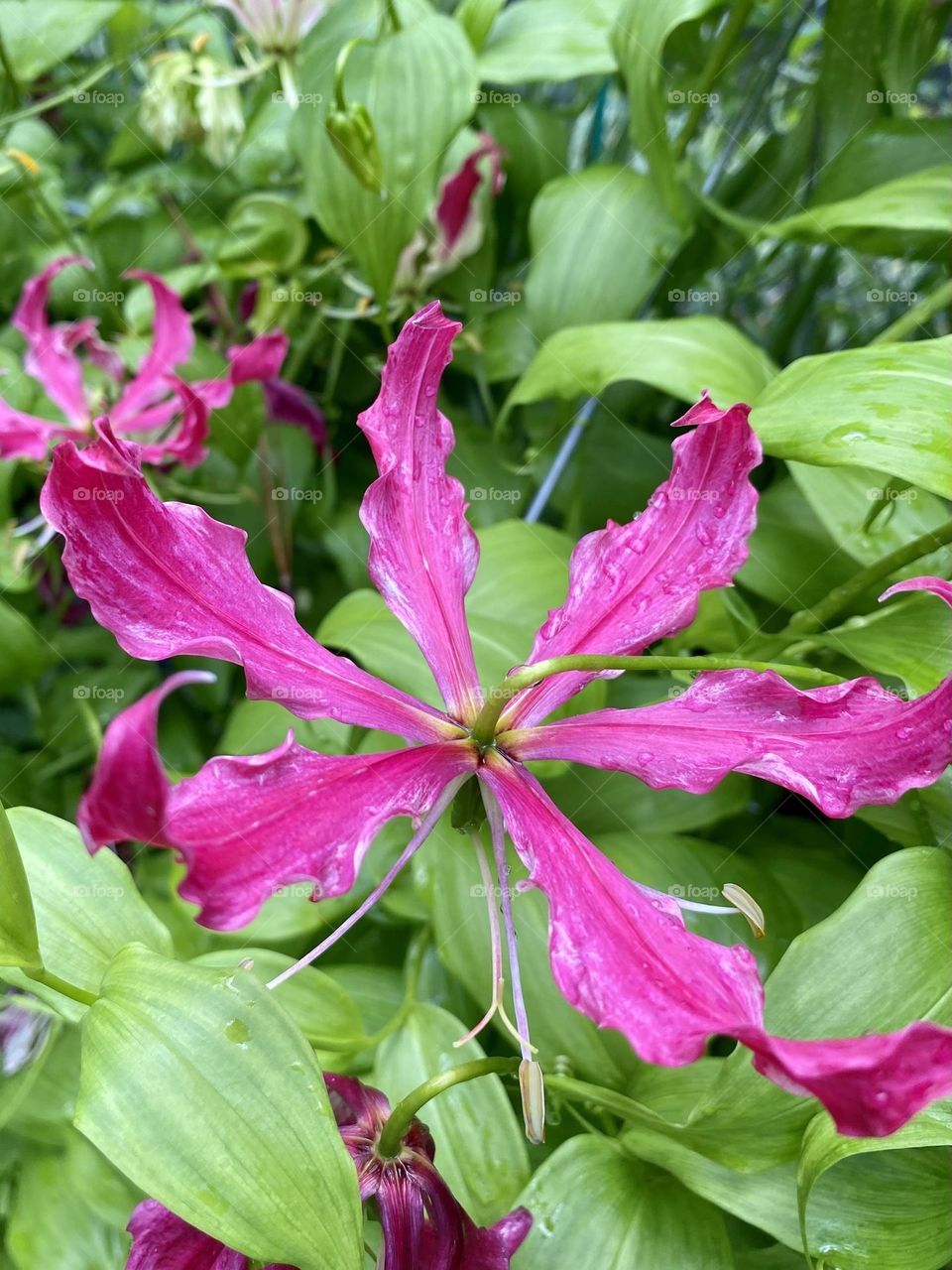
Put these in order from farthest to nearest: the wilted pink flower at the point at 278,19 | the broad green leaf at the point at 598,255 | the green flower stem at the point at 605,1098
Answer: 1. the wilted pink flower at the point at 278,19
2. the broad green leaf at the point at 598,255
3. the green flower stem at the point at 605,1098

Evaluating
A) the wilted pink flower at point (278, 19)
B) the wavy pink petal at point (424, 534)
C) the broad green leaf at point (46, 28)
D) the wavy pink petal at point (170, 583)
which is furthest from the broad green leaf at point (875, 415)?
the broad green leaf at point (46, 28)

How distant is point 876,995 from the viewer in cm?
52

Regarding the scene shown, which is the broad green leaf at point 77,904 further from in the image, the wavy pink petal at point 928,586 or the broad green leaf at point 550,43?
the broad green leaf at point 550,43

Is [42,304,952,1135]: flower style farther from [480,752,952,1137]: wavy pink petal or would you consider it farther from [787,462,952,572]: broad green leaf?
[787,462,952,572]: broad green leaf

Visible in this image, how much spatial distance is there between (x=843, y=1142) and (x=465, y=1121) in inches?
9.2

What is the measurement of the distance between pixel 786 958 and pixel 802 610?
322 millimetres

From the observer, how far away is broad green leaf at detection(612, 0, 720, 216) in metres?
0.90

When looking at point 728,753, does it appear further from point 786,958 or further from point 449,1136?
point 449,1136

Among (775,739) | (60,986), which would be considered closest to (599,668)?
(775,739)

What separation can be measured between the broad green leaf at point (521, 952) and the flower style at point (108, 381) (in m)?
0.47

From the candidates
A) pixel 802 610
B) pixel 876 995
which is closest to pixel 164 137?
pixel 802 610

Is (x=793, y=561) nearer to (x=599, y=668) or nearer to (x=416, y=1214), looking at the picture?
(x=599, y=668)

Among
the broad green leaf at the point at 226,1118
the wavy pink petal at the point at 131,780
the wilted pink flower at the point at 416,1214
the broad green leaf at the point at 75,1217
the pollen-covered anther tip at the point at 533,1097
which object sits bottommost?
the broad green leaf at the point at 75,1217

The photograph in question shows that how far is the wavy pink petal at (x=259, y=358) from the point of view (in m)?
0.92
